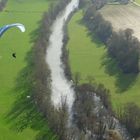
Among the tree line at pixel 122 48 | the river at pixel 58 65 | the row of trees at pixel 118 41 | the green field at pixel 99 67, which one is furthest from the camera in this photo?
the row of trees at pixel 118 41

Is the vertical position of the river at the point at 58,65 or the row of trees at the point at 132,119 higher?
the row of trees at the point at 132,119

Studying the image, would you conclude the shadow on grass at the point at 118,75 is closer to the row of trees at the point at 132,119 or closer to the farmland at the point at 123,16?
the row of trees at the point at 132,119

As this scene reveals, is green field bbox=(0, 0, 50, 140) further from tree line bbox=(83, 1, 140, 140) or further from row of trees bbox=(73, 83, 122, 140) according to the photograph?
tree line bbox=(83, 1, 140, 140)

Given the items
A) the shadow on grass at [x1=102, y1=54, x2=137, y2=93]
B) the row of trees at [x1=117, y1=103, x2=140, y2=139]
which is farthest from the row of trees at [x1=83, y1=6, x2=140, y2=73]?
the row of trees at [x1=117, y1=103, x2=140, y2=139]

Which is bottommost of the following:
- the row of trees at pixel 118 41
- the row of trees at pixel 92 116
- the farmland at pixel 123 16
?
the farmland at pixel 123 16

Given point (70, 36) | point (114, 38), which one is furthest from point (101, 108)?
point (70, 36)

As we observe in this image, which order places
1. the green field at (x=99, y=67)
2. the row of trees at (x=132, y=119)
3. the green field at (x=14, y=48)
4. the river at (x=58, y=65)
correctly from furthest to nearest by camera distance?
the green field at (x=99, y=67), the river at (x=58, y=65), the row of trees at (x=132, y=119), the green field at (x=14, y=48)

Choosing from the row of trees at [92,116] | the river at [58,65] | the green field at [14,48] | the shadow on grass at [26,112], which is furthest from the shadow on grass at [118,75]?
the green field at [14,48]

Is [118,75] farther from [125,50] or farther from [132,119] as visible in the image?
[132,119]
